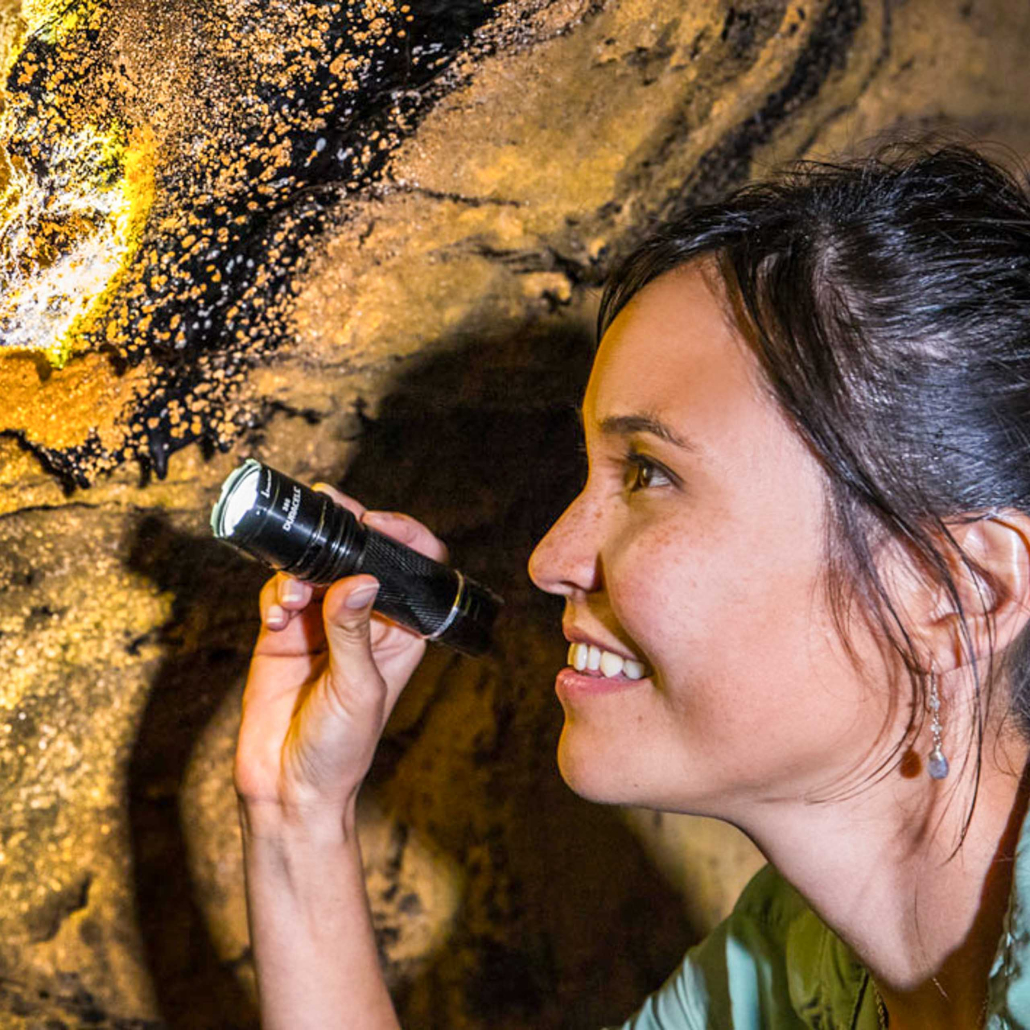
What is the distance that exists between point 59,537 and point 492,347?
452 millimetres

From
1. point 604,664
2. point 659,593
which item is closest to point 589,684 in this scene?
point 604,664

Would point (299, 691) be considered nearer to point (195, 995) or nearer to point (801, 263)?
point (195, 995)

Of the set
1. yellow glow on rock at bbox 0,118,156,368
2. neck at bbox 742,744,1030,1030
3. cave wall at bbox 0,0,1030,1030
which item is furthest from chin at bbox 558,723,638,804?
yellow glow on rock at bbox 0,118,156,368

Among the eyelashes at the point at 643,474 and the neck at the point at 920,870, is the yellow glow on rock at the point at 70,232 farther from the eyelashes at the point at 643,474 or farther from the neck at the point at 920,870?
the neck at the point at 920,870

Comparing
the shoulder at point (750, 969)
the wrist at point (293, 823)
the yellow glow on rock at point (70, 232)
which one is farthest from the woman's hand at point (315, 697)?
the shoulder at point (750, 969)

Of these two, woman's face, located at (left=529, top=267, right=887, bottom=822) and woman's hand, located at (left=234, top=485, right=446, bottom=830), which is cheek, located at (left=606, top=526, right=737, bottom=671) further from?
woman's hand, located at (left=234, top=485, right=446, bottom=830)

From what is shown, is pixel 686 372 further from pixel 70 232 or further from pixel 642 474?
pixel 70 232

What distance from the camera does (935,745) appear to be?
0.90 meters

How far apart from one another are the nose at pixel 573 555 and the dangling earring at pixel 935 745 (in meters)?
0.25

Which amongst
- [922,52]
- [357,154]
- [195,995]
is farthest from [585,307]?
[195,995]

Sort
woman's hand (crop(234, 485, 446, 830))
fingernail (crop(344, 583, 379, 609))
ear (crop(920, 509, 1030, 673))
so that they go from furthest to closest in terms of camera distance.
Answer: woman's hand (crop(234, 485, 446, 830))
fingernail (crop(344, 583, 379, 609))
ear (crop(920, 509, 1030, 673))

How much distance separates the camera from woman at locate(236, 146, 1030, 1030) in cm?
85

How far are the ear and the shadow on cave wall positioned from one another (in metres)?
0.53

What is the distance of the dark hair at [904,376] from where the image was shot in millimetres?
843
